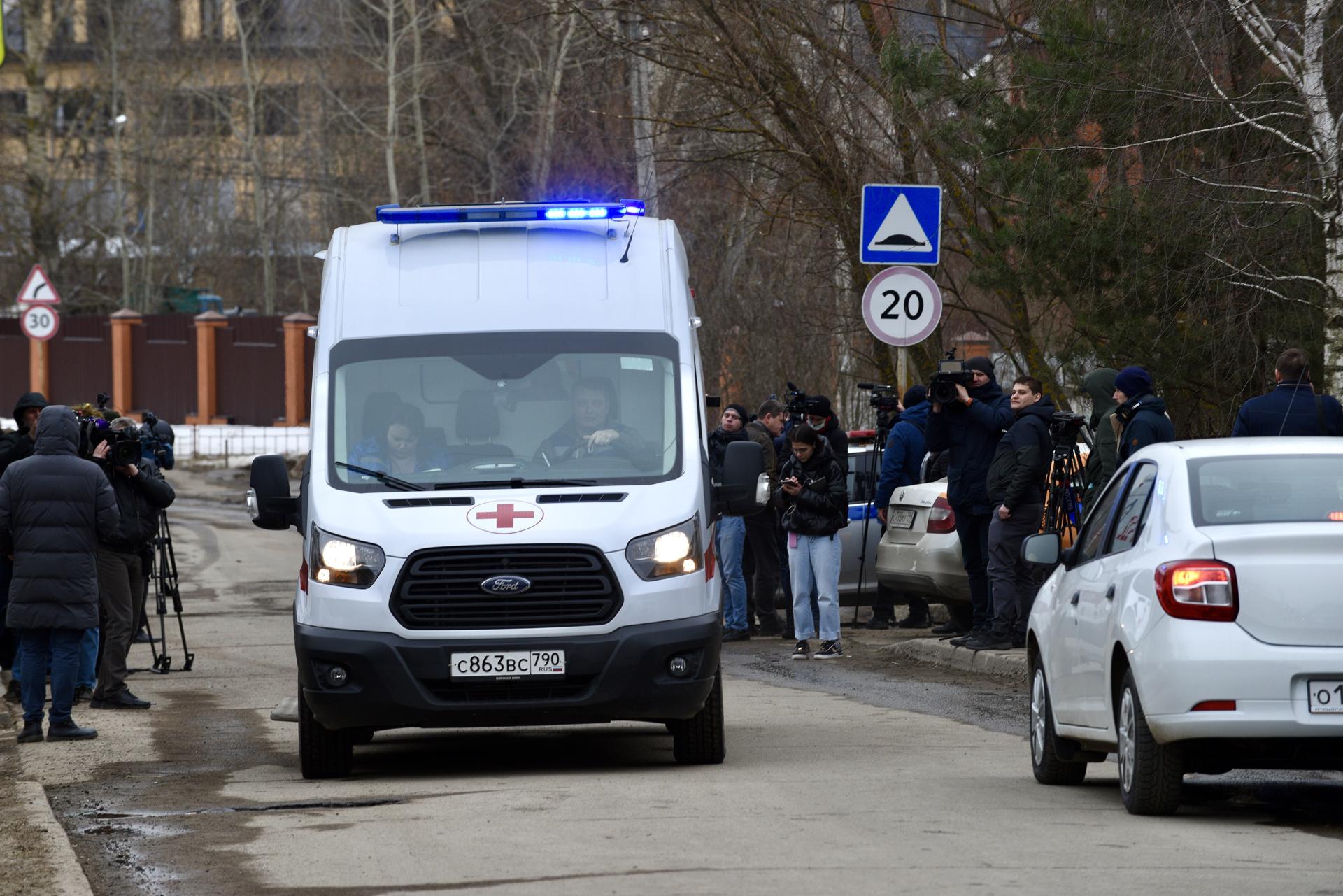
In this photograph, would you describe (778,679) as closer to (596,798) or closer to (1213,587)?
(596,798)

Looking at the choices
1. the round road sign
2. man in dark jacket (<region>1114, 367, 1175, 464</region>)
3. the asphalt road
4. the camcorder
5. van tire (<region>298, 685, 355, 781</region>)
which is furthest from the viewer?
the round road sign

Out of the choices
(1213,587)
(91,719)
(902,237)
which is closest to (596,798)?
(1213,587)

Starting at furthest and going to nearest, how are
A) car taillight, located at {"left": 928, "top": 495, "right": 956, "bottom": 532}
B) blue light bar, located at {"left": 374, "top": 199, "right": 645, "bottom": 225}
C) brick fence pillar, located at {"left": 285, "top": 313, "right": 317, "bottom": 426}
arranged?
brick fence pillar, located at {"left": 285, "top": 313, "right": 317, "bottom": 426}
car taillight, located at {"left": 928, "top": 495, "right": 956, "bottom": 532}
blue light bar, located at {"left": 374, "top": 199, "right": 645, "bottom": 225}

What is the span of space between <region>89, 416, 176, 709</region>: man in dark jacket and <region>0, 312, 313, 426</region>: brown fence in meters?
29.6

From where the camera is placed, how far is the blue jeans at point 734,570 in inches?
696

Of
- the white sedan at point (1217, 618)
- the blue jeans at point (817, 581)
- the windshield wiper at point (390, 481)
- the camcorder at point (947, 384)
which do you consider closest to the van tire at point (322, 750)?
the windshield wiper at point (390, 481)

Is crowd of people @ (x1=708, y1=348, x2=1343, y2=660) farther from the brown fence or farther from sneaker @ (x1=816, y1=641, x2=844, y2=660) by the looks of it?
the brown fence

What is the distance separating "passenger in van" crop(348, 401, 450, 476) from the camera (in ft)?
33.2

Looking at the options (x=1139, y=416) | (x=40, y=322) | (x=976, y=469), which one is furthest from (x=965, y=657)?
(x=40, y=322)

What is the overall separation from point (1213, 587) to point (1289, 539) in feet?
1.05

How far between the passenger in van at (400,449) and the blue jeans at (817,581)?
5.94 meters

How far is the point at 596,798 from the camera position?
8984 mm

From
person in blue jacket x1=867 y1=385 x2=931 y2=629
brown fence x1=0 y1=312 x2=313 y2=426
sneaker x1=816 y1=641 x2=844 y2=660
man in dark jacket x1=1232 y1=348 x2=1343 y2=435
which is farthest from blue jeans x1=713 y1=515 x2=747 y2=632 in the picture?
brown fence x1=0 y1=312 x2=313 y2=426

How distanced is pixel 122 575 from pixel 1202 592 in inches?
316
